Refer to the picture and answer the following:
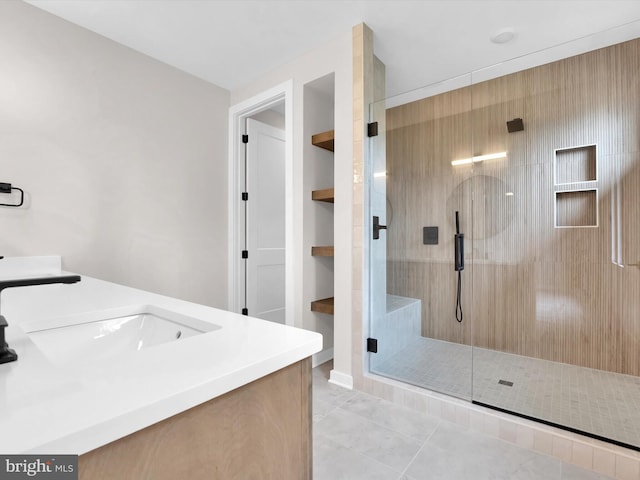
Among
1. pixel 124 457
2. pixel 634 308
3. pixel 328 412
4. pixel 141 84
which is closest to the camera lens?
pixel 124 457

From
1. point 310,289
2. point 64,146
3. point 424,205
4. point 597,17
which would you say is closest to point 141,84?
point 64,146

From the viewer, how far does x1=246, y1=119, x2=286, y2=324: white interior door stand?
3.27 m

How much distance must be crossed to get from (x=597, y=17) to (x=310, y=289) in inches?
108

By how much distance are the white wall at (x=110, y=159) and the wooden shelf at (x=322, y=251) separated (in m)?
1.08

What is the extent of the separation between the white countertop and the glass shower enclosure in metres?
1.67

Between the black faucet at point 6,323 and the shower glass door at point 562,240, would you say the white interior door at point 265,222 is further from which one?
the black faucet at point 6,323

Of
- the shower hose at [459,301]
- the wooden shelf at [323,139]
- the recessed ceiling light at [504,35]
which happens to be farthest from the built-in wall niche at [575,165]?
the wooden shelf at [323,139]

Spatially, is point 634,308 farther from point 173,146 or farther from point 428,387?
point 173,146

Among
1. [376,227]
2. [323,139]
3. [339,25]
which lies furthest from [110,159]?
[376,227]

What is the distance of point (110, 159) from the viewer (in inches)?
96.7

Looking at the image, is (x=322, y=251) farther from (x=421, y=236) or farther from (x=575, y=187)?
(x=575, y=187)

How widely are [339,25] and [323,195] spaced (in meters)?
1.21

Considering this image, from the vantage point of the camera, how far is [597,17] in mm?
2104

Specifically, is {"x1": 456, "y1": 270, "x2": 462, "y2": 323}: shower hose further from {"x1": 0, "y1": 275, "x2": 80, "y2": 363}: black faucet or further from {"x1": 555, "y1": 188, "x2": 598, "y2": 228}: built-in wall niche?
{"x1": 0, "y1": 275, "x2": 80, "y2": 363}: black faucet
